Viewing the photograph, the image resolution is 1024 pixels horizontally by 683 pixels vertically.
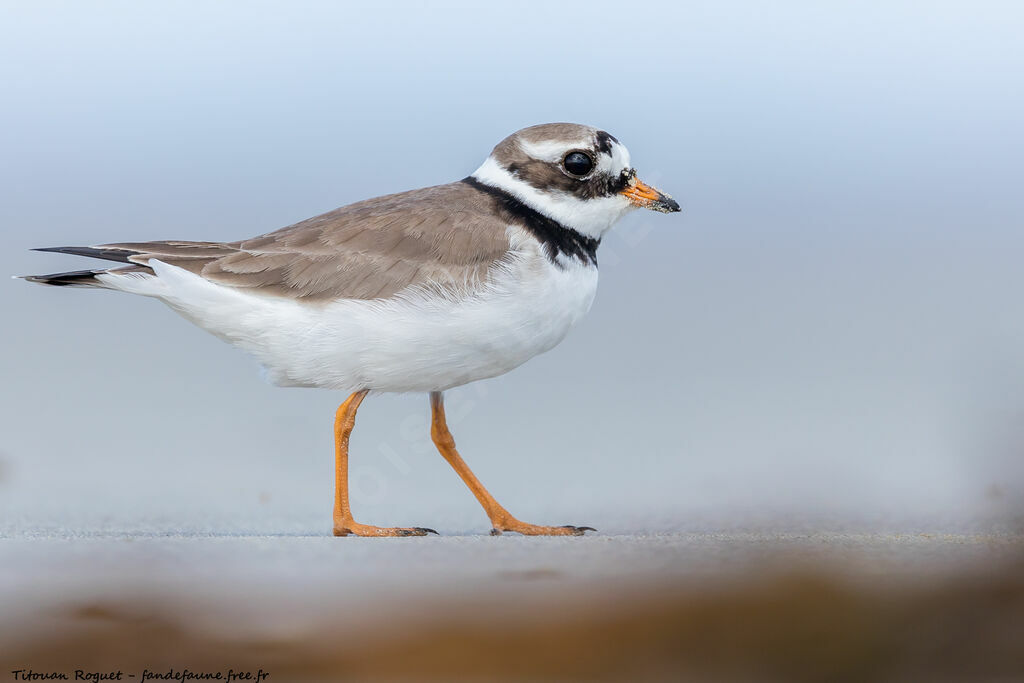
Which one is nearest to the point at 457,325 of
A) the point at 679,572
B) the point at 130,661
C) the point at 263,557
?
the point at 263,557

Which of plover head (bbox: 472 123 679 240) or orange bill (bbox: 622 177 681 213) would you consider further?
orange bill (bbox: 622 177 681 213)

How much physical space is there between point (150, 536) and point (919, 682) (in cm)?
283

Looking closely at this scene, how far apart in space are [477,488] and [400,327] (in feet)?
3.59

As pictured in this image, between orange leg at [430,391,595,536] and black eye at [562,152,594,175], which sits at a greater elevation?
black eye at [562,152,594,175]

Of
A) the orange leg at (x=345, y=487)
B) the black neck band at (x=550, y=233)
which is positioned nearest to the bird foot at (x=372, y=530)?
the orange leg at (x=345, y=487)

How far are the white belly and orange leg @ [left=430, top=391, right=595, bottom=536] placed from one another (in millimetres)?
555

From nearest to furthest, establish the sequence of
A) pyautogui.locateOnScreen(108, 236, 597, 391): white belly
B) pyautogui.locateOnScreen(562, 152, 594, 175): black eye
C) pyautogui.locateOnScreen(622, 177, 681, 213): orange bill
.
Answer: pyautogui.locateOnScreen(108, 236, 597, 391): white belly → pyautogui.locateOnScreen(562, 152, 594, 175): black eye → pyautogui.locateOnScreen(622, 177, 681, 213): orange bill

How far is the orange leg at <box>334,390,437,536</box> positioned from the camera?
466 cm

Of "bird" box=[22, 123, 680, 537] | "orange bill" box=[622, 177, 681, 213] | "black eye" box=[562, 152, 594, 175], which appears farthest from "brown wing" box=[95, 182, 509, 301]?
"orange bill" box=[622, 177, 681, 213]

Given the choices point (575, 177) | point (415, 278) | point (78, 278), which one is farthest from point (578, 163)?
point (78, 278)

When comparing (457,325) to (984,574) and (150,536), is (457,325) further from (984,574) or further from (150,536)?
(984,574)

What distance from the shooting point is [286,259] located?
4.78m

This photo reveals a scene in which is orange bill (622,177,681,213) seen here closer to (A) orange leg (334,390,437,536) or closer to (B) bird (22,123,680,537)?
(B) bird (22,123,680,537)

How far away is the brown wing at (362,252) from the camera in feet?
15.3
